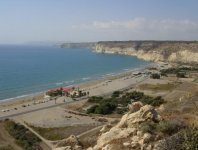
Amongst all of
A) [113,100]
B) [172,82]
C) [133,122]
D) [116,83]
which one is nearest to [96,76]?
[116,83]

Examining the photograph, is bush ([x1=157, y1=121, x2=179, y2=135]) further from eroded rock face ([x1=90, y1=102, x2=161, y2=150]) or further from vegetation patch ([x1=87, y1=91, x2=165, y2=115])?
vegetation patch ([x1=87, y1=91, x2=165, y2=115])

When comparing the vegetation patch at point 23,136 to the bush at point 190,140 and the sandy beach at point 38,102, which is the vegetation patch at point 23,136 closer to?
the sandy beach at point 38,102

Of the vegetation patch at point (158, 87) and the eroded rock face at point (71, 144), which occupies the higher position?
the eroded rock face at point (71, 144)

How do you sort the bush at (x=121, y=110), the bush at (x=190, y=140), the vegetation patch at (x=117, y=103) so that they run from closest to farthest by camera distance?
the bush at (x=190, y=140) → the bush at (x=121, y=110) → the vegetation patch at (x=117, y=103)

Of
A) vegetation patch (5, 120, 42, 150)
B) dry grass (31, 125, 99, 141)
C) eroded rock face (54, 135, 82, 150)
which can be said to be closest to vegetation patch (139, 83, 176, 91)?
dry grass (31, 125, 99, 141)

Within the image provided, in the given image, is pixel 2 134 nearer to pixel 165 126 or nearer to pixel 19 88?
pixel 165 126

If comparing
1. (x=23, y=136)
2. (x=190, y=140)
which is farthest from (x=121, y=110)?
(x=190, y=140)

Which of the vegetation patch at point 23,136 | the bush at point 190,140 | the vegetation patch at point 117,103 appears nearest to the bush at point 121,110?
the vegetation patch at point 117,103
